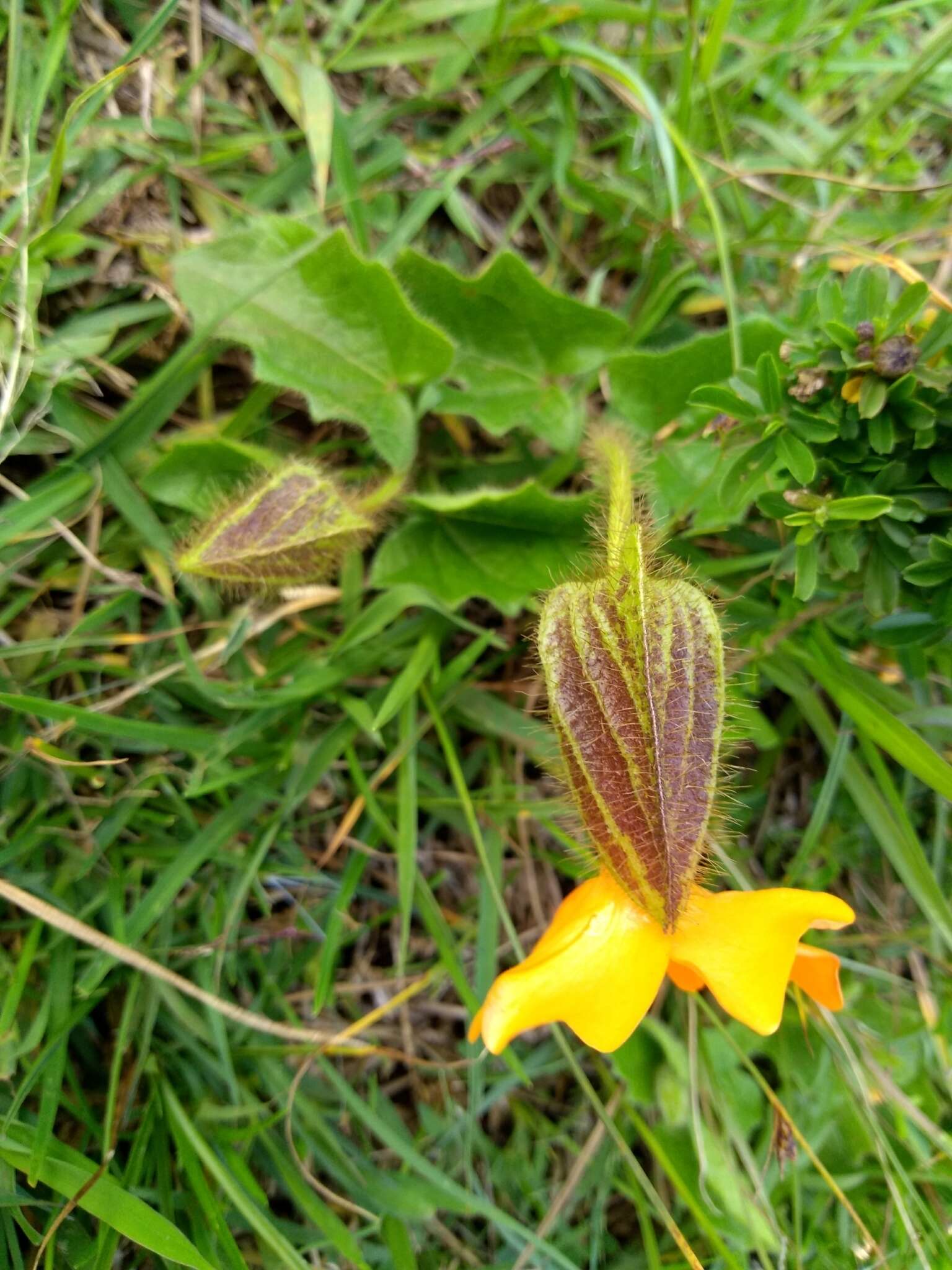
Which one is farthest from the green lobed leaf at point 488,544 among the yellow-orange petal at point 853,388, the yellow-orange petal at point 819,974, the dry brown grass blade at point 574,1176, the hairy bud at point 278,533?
the dry brown grass blade at point 574,1176

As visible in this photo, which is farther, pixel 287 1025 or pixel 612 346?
pixel 612 346

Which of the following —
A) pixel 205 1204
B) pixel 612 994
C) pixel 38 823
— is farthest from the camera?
pixel 38 823

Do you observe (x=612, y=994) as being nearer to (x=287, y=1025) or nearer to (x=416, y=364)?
(x=287, y=1025)

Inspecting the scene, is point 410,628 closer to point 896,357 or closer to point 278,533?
point 278,533

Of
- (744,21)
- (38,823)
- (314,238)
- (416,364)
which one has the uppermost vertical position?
(744,21)

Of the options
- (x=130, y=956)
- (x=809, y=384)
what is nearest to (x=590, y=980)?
(x=130, y=956)

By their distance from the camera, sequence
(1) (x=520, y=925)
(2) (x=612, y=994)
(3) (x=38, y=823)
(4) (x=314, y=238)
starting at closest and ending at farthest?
(2) (x=612, y=994)
(3) (x=38, y=823)
(4) (x=314, y=238)
(1) (x=520, y=925)

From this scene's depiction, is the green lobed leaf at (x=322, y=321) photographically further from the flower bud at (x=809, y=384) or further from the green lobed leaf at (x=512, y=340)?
the flower bud at (x=809, y=384)

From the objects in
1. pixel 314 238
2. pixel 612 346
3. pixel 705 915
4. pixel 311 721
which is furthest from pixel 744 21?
pixel 705 915
